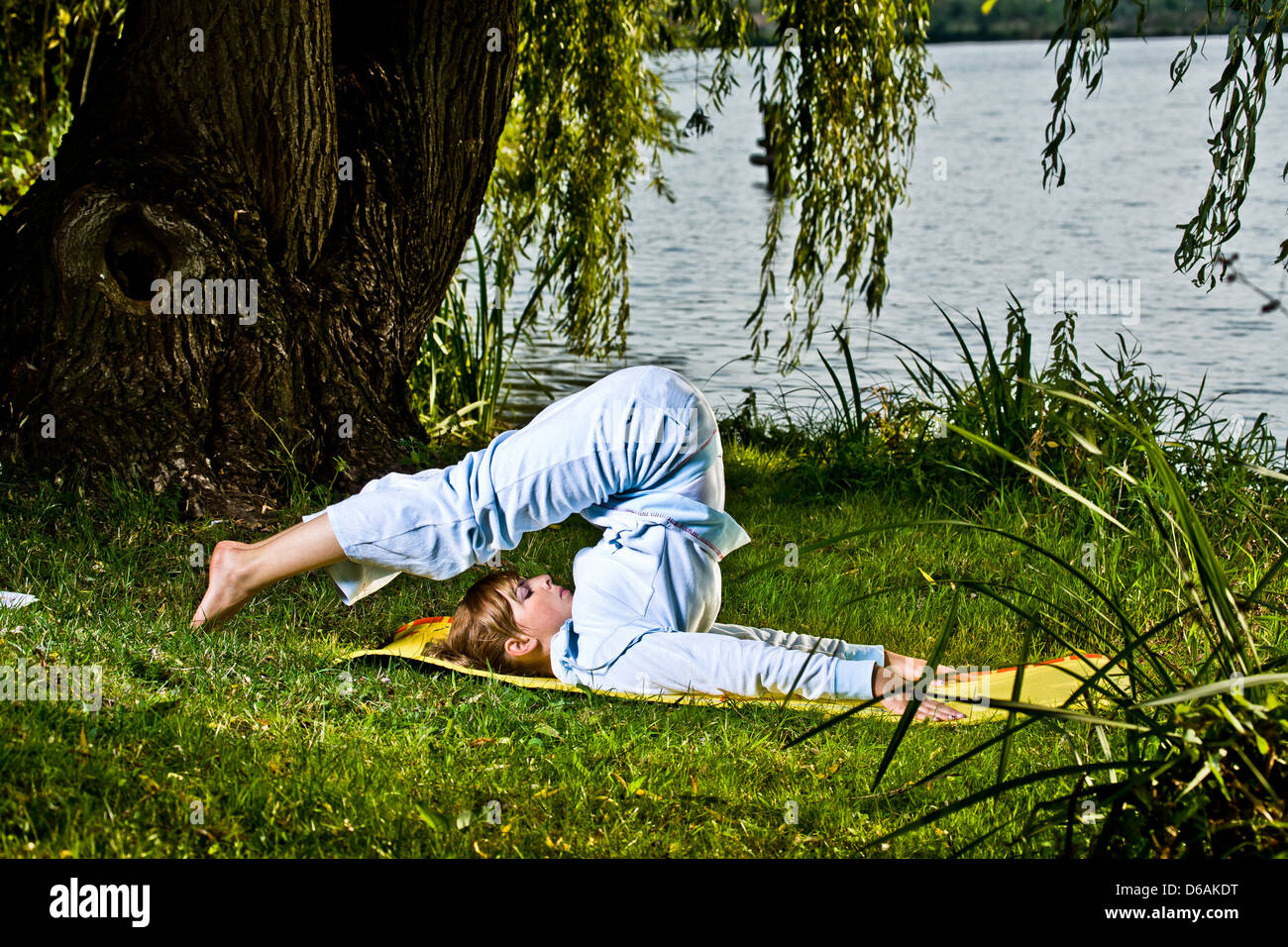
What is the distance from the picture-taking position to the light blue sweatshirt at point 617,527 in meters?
2.84

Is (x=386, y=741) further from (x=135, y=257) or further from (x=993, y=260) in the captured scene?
(x=993, y=260)

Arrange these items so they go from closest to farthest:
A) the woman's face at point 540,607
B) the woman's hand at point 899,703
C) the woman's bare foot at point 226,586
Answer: the woman's hand at point 899,703 < the woman's bare foot at point 226,586 < the woman's face at point 540,607

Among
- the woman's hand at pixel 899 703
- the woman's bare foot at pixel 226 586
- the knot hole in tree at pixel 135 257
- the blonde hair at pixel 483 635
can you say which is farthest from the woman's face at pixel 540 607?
the knot hole in tree at pixel 135 257

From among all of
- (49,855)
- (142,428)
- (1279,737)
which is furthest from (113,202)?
(1279,737)

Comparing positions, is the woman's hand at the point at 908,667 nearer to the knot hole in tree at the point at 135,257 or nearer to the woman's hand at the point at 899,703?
the woman's hand at the point at 899,703

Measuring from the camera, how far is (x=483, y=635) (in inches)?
120

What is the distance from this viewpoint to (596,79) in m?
5.95

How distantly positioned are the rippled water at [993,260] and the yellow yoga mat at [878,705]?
161 cm

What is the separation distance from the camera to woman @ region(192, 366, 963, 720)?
2.84 meters

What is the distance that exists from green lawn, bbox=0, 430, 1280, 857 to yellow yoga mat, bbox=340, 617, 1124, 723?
42 mm

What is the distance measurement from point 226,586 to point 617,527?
0.93 meters

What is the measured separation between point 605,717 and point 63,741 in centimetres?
106

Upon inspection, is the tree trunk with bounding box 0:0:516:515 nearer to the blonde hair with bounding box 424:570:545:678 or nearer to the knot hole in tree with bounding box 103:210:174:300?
the knot hole in tree with bounding box 103:210:174:300

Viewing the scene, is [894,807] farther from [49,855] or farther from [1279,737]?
[49,855]
